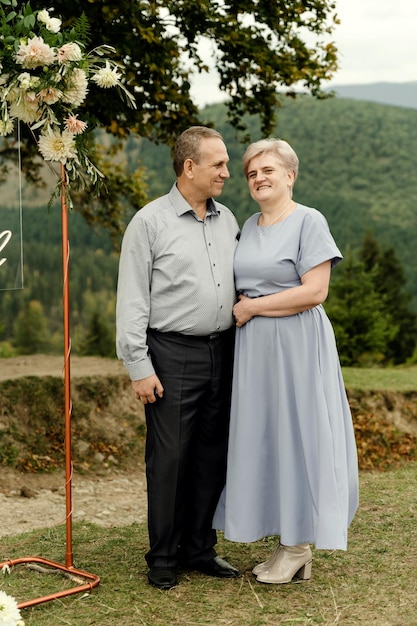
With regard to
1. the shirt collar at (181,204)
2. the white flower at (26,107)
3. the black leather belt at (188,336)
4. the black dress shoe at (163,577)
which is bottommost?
the black dress shoe at (163,577)

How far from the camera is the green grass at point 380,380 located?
9539 mm

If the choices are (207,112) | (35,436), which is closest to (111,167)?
(35,436)

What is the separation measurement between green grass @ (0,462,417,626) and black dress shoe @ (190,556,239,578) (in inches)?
2.0

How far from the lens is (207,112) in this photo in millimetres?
48281

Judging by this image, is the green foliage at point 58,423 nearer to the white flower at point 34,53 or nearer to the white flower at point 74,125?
the white flower at point 74,125

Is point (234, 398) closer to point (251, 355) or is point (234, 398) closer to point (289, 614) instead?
point (251, 355)

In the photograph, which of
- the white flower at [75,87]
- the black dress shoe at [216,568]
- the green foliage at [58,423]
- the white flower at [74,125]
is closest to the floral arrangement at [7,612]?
the black dress shoe at [216,568]

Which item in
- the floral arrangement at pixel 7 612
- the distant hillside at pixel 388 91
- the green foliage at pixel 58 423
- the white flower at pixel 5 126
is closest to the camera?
the floral arrangement at pixel 7 612

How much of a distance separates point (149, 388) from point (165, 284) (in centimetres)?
49

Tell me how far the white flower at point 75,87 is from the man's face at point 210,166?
62cm

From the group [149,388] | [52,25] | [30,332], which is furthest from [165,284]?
[30,332]

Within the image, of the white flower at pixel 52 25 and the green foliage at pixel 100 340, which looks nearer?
the white flower at pixel 52 25

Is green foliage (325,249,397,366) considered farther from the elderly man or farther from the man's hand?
the man's hand

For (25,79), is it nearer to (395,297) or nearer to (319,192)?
(395,297)
